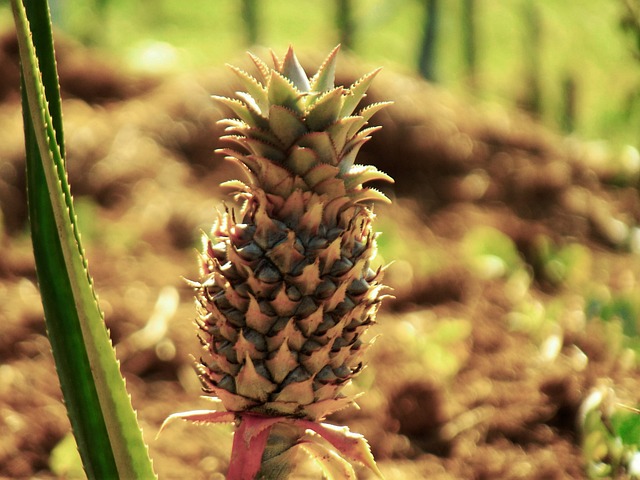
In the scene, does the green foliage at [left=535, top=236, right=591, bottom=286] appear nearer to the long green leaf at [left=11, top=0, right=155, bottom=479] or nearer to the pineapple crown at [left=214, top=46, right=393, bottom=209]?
the pineapple crown at [left=214, top=46, right=393, bottom=209]

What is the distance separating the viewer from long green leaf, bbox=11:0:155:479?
1217 millimetres

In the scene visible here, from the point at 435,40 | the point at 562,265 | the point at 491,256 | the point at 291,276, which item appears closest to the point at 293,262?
the point at 291,276

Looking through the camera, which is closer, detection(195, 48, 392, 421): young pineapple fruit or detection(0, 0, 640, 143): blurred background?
detection(195, 48, 392, 421): young pineapple fruit

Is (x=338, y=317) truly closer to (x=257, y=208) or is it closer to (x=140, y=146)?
(x=257, y=208)

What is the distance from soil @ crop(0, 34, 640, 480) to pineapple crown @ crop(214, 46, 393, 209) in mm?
387

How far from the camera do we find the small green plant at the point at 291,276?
1318 mm

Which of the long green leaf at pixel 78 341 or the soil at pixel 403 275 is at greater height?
the long green leaf at pixel 78 341

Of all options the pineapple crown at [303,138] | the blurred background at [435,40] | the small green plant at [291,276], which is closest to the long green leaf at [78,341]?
the small green plant at [291,276]

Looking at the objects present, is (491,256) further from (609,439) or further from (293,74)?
(293,74)

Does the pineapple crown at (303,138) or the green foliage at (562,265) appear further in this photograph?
the green foliage at (562,265)

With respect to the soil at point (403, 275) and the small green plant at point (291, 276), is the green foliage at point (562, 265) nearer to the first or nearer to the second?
the soil at point (403, 275)

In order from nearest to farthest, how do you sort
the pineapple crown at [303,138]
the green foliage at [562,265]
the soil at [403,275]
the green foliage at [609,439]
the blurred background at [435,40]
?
the pineapple crown at [303,138]
the green foliage at [609,439]
the soil at [403,275]
the green foliage at [562,265]
the blurred background at [435,40]

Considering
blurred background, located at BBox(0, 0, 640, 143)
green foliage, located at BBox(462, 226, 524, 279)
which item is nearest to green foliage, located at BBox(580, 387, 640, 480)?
green foliage, located at BBox(462, 226, 524, 279)

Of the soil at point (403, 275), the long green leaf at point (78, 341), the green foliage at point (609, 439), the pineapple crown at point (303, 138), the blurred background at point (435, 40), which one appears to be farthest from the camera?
the blurred background at point (435, 40)
